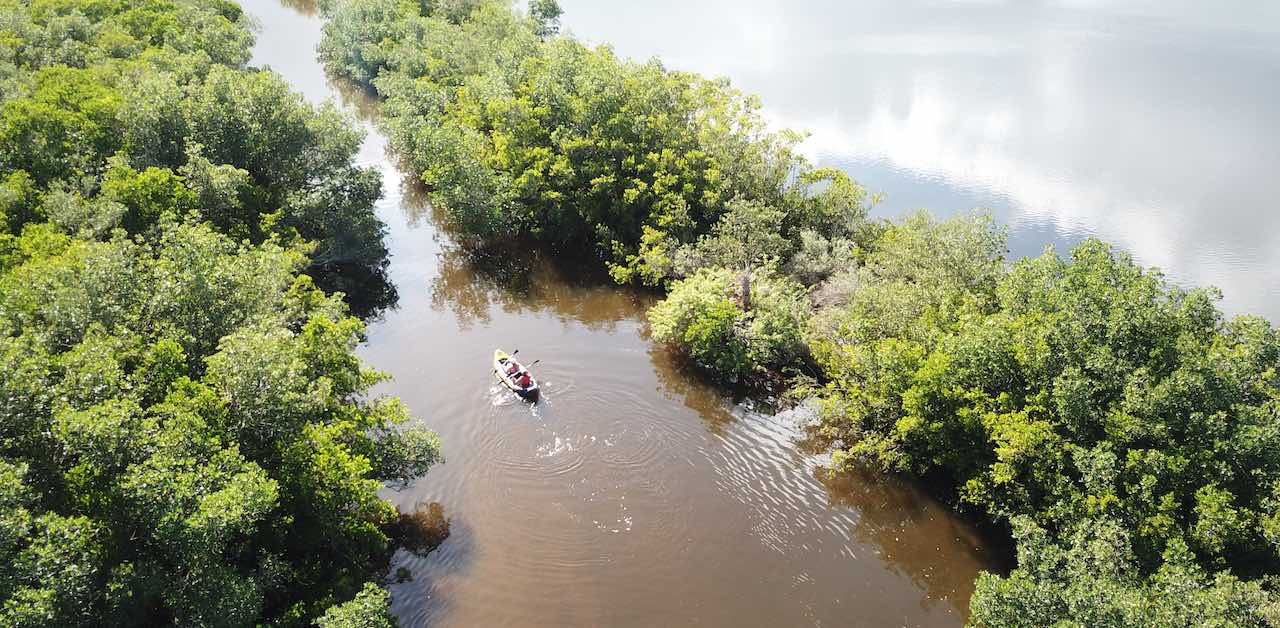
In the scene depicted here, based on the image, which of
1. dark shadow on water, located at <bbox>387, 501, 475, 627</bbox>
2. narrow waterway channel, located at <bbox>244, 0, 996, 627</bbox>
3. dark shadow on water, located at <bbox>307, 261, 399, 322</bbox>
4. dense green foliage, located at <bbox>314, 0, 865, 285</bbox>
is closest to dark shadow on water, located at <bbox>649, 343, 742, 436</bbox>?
narrow waterway channel, located at <bbox>244, 0, 996, 627</bbox>

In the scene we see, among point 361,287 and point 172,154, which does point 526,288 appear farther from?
point 172,154

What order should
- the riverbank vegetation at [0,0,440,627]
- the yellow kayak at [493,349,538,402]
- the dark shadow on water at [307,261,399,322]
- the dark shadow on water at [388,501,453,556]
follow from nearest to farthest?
1. the riverbank vegetation at [0,0,440,627]
2. the dark shadow on water at [388,501,453,556]
3. the yellow kayak at [493,349,538,402]
4. the dark shadow on water at [307,261,399,322]

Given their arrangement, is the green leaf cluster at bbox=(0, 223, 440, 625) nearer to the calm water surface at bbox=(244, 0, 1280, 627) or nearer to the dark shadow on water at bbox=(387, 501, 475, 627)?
the dark shadow on water at bbox=(387, 501, 475, 627)

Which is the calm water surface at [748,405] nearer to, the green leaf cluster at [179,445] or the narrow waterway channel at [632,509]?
the narrow waterway channel at [632,509]

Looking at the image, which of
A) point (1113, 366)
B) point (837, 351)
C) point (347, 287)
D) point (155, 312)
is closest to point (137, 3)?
point (347, 287)

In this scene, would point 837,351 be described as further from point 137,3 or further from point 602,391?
point 137,3

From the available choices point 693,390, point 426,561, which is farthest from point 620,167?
point 426,561

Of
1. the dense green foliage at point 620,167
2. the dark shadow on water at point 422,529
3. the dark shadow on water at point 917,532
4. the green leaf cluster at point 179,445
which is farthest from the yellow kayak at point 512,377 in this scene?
the dark shadow on water at point 917,532
